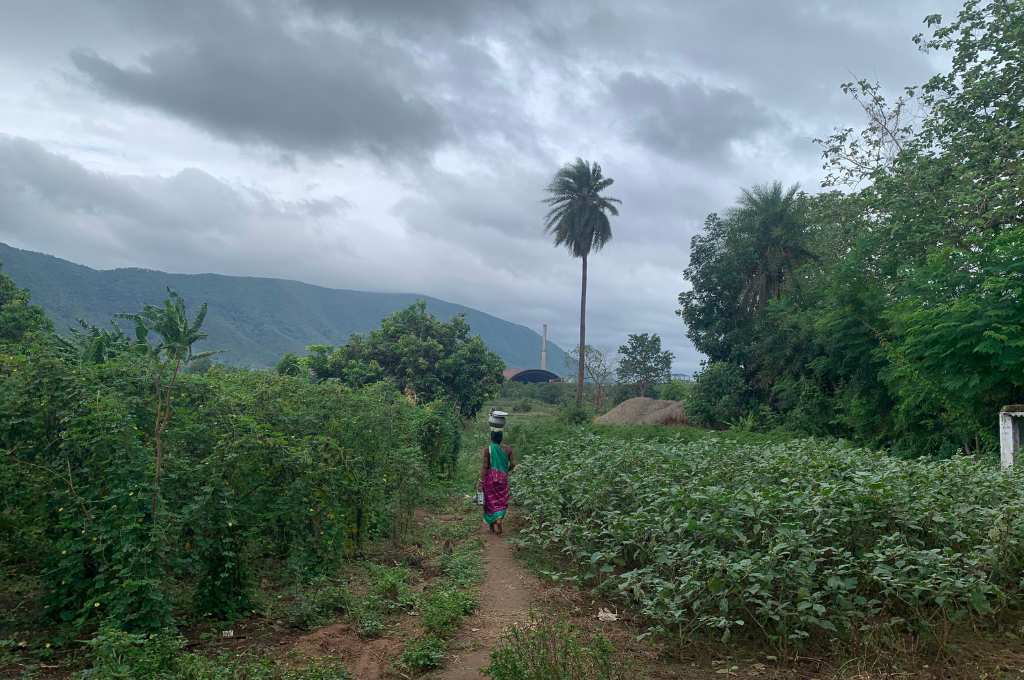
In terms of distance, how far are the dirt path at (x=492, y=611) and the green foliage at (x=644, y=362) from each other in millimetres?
43565

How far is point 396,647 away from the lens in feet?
16.1

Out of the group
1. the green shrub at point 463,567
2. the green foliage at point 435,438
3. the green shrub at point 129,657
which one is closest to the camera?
the green shrub at point 129,657

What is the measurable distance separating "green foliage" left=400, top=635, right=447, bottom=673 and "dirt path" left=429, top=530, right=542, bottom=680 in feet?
0.27

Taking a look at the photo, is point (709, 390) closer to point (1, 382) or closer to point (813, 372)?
point (813, 372)

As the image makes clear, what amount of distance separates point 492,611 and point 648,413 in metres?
24.7

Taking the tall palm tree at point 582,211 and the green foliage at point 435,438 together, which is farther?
the tall palm tree at point 582,211

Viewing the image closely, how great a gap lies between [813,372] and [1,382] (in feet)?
75.0

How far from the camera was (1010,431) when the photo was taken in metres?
11.3

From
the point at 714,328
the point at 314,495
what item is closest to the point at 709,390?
the point at 714,328

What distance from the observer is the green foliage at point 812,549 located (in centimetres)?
464

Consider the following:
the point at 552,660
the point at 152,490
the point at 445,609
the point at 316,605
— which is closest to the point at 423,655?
the point at 445,609

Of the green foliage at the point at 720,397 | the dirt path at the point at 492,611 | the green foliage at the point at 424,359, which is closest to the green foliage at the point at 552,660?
the dirt path at the point at 492,611

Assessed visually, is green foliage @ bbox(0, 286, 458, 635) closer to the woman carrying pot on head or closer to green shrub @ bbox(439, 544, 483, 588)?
green shrub @ bbox(439, 544, 483, 588)

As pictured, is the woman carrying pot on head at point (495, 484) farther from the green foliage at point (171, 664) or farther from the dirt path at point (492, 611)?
the green foliage at point (171, 664)
